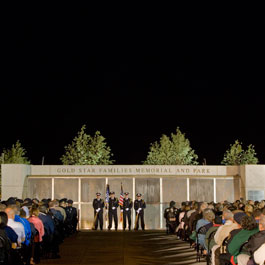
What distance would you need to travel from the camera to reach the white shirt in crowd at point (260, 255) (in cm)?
890

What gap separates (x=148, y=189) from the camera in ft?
95.3

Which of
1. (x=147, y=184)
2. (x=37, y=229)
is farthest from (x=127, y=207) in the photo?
(x=37, y=229)

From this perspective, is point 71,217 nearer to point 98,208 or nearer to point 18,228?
point 98,208

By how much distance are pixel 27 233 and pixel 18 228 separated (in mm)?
704

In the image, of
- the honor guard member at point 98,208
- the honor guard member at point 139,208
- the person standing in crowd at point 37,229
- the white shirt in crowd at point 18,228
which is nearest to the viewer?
the white shirt in crowd at point 18,228

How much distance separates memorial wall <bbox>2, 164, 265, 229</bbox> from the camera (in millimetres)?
28625

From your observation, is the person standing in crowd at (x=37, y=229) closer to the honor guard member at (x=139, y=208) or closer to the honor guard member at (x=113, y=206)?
the honor guard member at (x=113, y=206)

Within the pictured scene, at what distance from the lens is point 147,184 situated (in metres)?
29.0

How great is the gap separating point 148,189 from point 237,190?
4.13 m

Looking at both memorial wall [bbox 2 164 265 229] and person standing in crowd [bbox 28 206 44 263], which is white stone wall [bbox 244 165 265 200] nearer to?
memorial wall [bbox 2 164 265 229]

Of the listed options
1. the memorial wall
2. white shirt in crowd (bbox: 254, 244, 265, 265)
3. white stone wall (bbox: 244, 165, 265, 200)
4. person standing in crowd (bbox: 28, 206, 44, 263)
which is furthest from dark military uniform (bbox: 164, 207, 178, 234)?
white shirt in crowd (bbox: 254, 244, 265, 265)

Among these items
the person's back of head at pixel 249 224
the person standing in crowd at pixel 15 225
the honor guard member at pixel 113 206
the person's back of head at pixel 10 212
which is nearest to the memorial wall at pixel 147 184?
the honor guard member at pixel 113 206

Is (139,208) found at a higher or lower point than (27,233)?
higher

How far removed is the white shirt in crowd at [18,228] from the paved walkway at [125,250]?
308 centimetres
